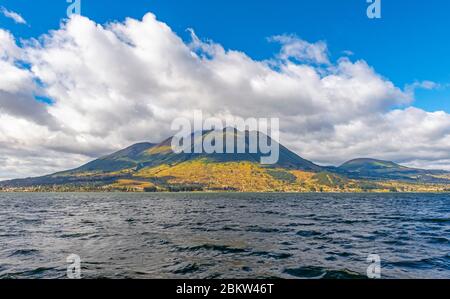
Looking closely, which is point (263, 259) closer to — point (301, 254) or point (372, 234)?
point (301, 254)

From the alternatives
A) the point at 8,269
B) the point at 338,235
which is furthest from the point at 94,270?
the point at 338,235

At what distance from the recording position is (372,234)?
3481cm

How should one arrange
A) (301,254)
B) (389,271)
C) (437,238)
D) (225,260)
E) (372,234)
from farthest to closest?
(372,234), (437,238), (301,254), (225,260), (389,271)

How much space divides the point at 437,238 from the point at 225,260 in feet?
79.8

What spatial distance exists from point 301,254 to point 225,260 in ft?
20.1

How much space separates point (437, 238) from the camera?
107 feet

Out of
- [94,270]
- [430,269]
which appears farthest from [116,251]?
[430,269]
